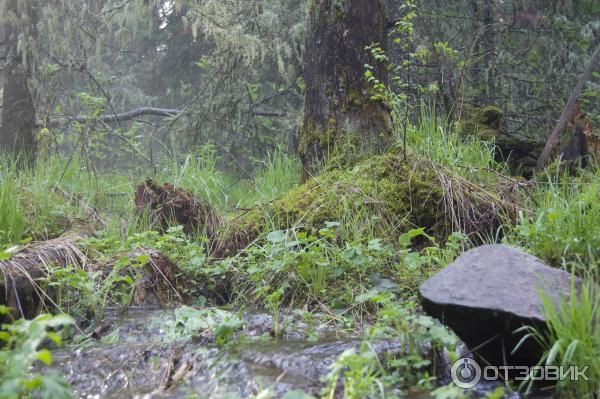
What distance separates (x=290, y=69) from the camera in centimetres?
838

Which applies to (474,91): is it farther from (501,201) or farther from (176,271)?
(176,271)

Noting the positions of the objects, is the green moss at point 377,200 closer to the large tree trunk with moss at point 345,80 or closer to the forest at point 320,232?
the forest at point 320,232

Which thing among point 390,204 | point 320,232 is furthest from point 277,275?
point 390,204

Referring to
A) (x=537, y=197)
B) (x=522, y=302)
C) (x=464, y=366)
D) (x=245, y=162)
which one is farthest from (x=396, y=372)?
(x=245, y=162)

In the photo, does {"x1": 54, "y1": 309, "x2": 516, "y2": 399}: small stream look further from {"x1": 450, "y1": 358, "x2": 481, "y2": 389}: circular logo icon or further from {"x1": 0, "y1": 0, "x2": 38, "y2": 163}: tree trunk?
{"x1": 0, "y1": 0, "x2": 38, "y2": 163}: tree trunk

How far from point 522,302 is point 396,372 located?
0.63 meters

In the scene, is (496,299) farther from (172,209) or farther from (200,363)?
(172,209)

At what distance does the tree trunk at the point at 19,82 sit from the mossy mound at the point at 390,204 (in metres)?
4.85

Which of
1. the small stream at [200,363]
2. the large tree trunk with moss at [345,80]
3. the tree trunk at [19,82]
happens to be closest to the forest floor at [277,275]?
the small stream at [200,363]

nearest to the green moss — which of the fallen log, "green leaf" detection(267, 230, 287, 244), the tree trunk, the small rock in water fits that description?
"green leaf" detection(267, 230, 287, 244)

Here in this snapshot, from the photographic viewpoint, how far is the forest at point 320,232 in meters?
2.62

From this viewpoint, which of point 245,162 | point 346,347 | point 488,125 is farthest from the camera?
point 245,162

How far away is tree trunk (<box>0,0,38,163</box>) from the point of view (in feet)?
26.8

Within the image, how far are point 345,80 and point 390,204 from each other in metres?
1.50
